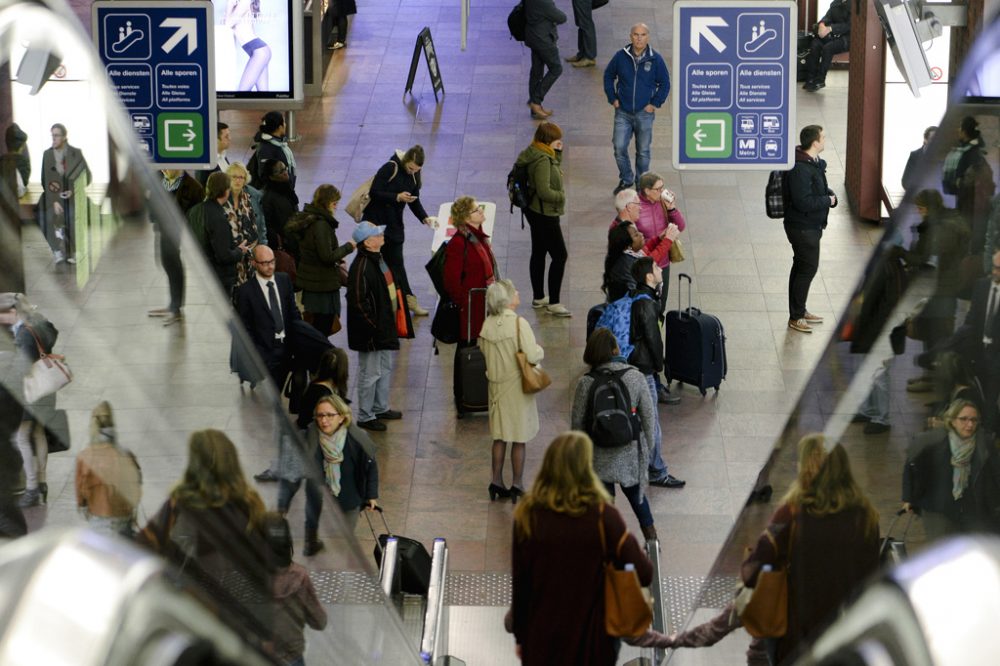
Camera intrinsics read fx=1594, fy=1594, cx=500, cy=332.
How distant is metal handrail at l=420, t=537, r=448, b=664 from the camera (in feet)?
21.0

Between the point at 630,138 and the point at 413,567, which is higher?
the point at 630,138

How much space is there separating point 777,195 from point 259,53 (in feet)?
14.6

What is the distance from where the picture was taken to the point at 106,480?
1942mm

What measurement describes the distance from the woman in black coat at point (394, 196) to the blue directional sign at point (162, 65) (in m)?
1.82

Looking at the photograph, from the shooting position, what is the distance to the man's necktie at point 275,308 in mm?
9508

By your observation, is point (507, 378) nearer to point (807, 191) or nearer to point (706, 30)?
point (706, 30)

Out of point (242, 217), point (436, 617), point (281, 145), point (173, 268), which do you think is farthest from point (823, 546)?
point (281, 145)

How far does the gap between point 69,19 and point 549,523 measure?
365cm

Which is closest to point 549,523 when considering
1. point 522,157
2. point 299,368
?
point 299,368

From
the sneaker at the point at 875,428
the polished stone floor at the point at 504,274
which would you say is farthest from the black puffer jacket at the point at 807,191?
the sneaker at the point at 875,428

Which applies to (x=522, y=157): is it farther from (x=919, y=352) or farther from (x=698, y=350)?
(x=919, y=352)

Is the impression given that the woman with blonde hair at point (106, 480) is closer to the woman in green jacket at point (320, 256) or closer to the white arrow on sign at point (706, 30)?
the woman in green jacket at point (320, 256)

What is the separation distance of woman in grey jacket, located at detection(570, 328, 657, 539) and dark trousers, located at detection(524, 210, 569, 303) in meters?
4.20

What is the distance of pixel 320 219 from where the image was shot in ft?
35.9
